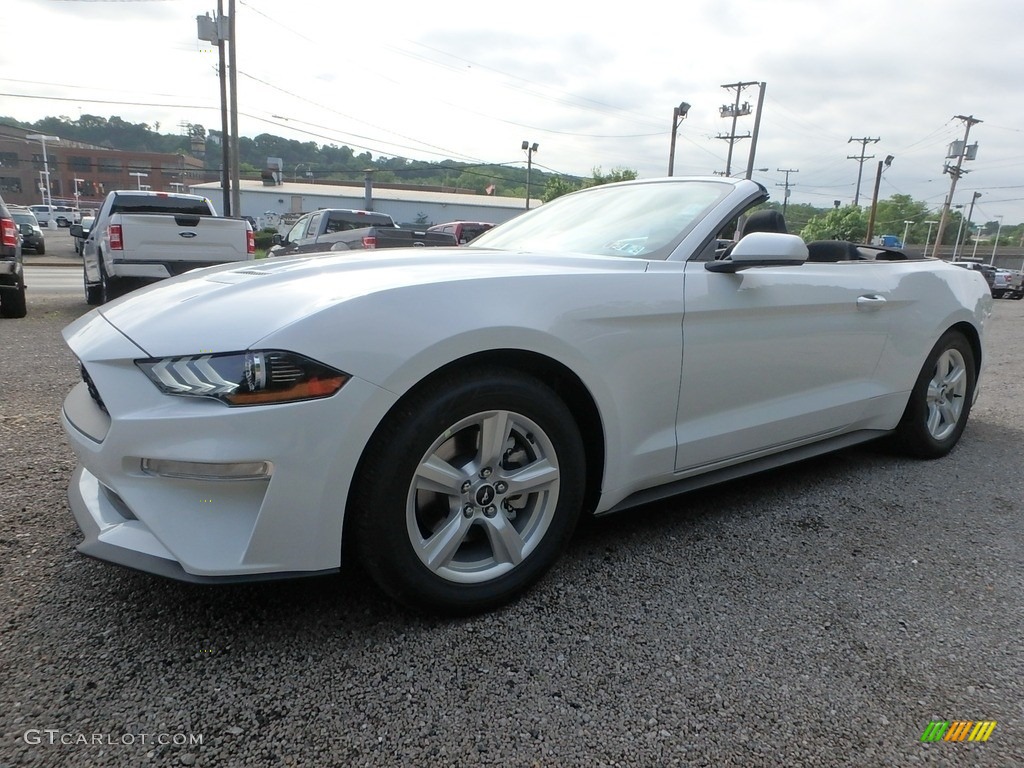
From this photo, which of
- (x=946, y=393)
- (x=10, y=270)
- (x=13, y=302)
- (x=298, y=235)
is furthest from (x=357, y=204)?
(x=946, y=393)

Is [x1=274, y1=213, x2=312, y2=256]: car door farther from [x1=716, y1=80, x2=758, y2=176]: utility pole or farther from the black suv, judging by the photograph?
[x1=716, y1=80, x2=758, y2=176]: utility pole

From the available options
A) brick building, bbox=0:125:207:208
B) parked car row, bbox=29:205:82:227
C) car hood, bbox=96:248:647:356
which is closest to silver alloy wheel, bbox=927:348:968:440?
car hood, bbox=96:248:647:356

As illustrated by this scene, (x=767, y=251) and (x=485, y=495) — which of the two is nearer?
(x=485, y=495)

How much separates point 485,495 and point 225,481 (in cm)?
74

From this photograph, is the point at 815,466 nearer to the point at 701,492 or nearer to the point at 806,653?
the point at 701,492

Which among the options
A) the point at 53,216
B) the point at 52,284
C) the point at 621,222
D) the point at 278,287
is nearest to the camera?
the point at 278,287

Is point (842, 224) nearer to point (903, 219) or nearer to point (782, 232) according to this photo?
point (903, 219)

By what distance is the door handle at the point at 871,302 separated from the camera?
10.3 feet

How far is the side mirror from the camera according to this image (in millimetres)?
2467

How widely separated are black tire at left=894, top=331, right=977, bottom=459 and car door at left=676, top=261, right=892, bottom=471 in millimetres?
483

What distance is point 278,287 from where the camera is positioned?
2020mm

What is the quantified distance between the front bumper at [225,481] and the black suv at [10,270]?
24.6 feet

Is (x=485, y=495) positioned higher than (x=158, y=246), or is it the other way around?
(x=158, y=246)

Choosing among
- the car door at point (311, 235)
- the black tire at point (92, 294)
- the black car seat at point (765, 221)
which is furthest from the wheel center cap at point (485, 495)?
the car door at point (311, 235)
